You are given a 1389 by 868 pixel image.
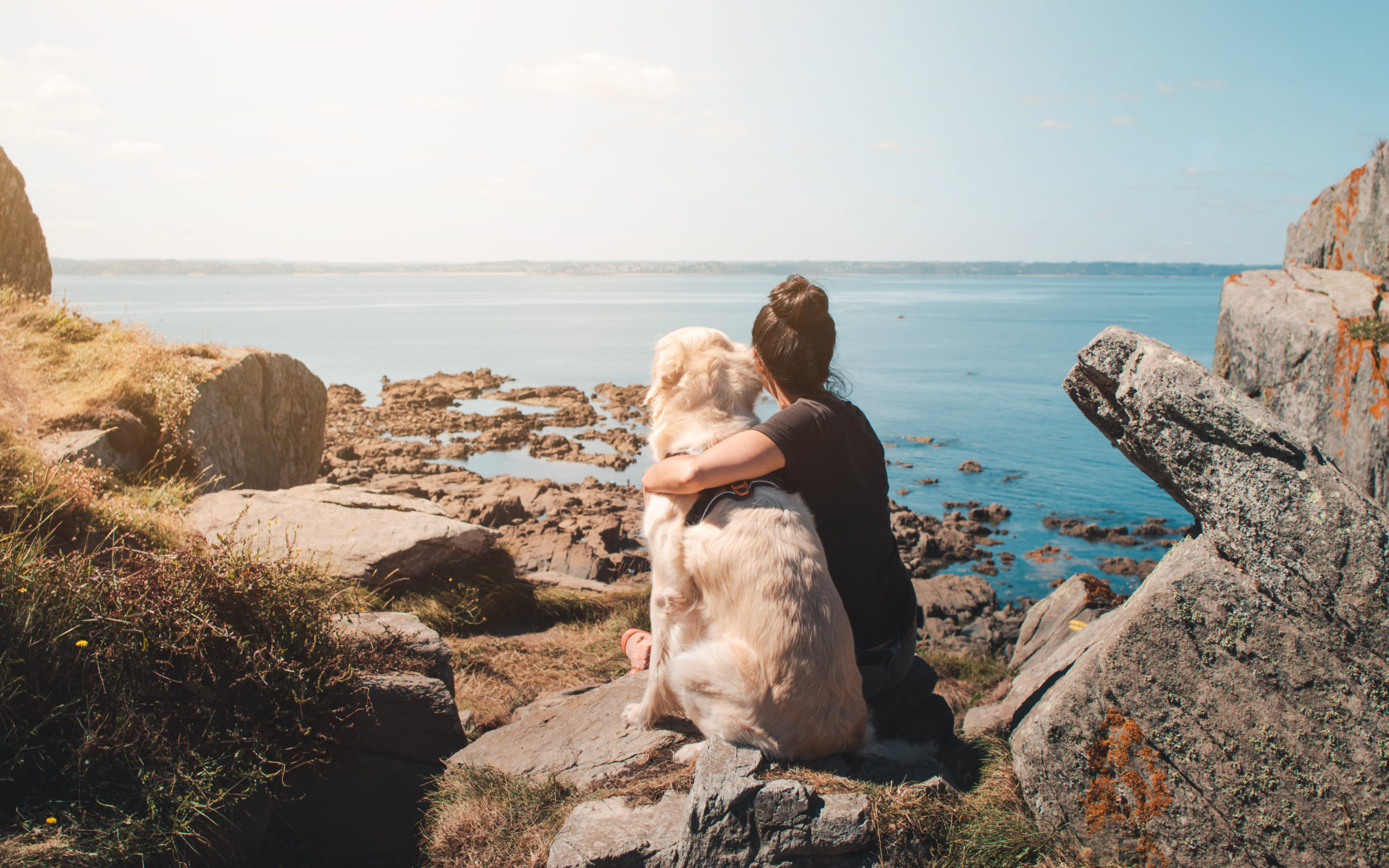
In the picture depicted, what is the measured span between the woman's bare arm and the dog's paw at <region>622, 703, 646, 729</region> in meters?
1.34

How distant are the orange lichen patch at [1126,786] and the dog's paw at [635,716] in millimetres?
2074

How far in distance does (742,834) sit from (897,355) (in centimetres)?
4690

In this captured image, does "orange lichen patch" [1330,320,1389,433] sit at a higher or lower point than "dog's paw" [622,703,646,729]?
higher

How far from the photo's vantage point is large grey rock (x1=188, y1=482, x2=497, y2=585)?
6469mm

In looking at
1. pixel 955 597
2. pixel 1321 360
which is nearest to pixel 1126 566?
pixel 955 597

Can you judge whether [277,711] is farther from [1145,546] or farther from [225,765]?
[1145,546]

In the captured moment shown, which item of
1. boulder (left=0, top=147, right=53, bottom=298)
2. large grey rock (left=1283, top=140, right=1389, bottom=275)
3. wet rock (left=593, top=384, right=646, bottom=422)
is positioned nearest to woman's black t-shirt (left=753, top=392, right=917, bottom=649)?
large grey rock (left=1283, top=140, right=1389, bottom=275)

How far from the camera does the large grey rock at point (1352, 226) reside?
8133 mm

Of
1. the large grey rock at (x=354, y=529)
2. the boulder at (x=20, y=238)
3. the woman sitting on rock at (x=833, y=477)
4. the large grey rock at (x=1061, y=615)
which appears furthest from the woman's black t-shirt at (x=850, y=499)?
the boulder at (x=20, y=238)

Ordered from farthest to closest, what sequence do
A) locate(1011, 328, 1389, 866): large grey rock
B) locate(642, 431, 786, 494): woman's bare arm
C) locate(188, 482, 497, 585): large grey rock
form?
locate(188, 482, 497, 585): large grey rock → locate(642, 431, 786, 494): woman's bare arm → locate(1011, 328, 1389, 866): large grey rock

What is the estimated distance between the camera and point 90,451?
670 cm

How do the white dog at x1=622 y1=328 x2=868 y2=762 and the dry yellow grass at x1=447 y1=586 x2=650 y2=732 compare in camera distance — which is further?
the dry yellow grass at x1=447 y1=586 x2=650 y2=732

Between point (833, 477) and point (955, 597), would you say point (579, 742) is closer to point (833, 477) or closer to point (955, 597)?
point (833, 477)

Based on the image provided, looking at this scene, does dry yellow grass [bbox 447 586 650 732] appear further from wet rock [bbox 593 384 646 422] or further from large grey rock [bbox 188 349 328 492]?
wet rock [bbox 593 384 646 422]
